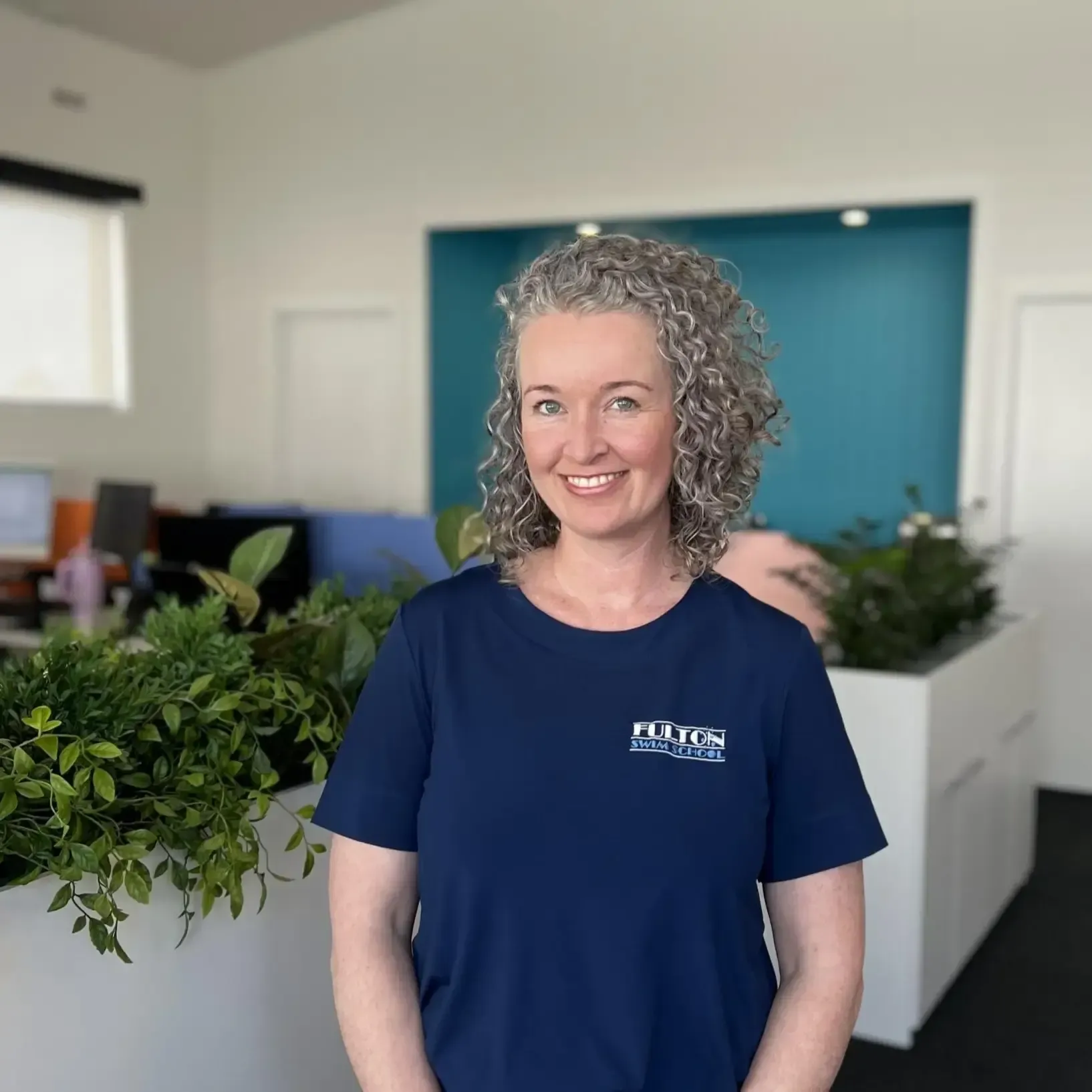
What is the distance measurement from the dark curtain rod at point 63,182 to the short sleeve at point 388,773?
239 inches

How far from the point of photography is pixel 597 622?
127cm

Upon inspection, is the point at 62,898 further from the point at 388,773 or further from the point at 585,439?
the point at 585,439

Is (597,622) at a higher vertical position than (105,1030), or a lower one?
higher

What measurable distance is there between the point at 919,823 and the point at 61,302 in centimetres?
574

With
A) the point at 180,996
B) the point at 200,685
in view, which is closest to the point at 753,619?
the point at 200,685

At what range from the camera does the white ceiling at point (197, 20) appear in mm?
6555

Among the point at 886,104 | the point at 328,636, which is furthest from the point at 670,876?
the point at 886,104

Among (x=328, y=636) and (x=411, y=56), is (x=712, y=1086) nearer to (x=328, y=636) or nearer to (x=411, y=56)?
(x=328, y=636)

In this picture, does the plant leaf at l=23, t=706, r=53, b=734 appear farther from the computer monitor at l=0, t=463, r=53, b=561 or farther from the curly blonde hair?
the computer monitor at l=0, t=463, r=53, b=561

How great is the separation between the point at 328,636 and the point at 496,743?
2.72ft

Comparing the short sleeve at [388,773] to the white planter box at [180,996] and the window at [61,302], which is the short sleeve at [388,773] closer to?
the white planter box at [180,996]

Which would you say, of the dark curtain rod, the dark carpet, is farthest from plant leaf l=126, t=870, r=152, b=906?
the dark curtain rod

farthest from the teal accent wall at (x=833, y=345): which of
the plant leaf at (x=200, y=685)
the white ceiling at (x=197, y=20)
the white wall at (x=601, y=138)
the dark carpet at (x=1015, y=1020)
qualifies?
the plant leaf at (x=200, y=685)

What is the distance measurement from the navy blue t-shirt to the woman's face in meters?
0.13
